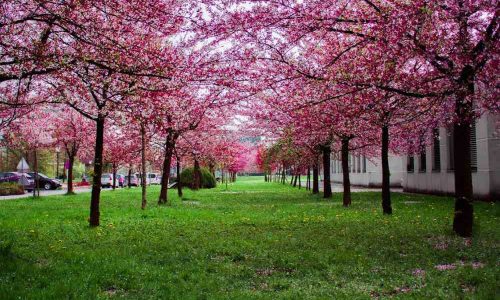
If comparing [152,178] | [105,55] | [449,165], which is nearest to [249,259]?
[105,55]

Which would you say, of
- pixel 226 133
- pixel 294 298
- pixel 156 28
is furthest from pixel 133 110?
pixel 226 133

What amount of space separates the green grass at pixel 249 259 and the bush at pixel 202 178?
100ft

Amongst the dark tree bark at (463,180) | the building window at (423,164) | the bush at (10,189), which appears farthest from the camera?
the bush at (10,189)

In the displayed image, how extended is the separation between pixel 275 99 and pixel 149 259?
332 inches

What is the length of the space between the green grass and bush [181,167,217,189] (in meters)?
30.6

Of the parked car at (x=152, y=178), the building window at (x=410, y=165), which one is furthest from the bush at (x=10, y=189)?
the parked car at (x=152, y=178)

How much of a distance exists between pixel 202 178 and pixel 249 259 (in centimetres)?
3865

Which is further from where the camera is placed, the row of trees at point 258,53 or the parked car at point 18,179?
the parked car at point 18,179

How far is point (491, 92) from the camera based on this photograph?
8625 mm

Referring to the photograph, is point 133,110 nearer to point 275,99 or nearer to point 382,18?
point 382,18

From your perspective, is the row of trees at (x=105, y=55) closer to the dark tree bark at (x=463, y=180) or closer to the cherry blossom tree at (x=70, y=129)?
the dark tree bark at (x=463, y=180)

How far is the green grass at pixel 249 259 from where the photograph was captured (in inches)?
220

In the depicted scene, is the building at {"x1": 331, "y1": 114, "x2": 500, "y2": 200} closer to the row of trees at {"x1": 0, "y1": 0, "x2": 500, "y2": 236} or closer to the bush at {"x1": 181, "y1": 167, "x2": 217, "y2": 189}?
the row of trees at {"x1": 0, "y1": 0, "x2": 500, "y2": 236}

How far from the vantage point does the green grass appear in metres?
5.58
